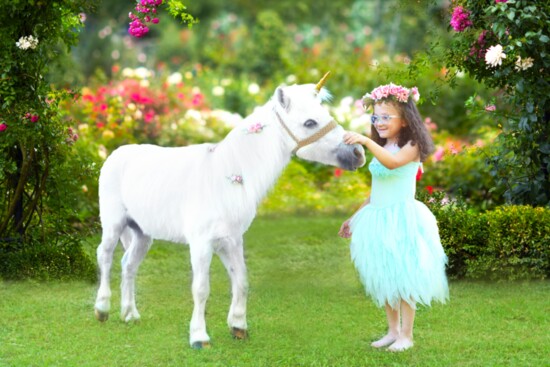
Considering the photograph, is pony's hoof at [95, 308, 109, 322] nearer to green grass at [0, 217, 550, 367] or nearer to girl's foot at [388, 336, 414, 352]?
green grass at [0, 217, 550, 367]

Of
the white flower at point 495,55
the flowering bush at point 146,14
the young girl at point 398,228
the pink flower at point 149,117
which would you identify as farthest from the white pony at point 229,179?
the pink flower at point 149,117

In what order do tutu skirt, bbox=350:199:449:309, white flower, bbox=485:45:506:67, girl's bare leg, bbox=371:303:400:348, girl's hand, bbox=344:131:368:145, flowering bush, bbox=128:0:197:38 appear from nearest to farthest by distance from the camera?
girl's hand, bbox=344:131:368:145 → tutu skirt, bbox=350:199:449:309 → girl's bare leg, bbox=371:303:400:348 → flowering bush, bbox=128:0:197:38 → white flower, bbox=485:45:506:67

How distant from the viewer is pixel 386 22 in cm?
2906

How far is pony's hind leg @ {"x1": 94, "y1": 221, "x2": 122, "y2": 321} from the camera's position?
20.2ft

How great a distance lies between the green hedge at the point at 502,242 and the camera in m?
7.20

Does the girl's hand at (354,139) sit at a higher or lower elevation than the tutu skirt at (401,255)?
higher

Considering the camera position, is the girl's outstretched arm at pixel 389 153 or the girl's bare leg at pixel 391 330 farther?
the girl's bare leg at pixel 391 330

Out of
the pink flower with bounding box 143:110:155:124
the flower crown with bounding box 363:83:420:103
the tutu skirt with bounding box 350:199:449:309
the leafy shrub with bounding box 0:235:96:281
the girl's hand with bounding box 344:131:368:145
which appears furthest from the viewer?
the pink flower with bounding box 143:110:155:124

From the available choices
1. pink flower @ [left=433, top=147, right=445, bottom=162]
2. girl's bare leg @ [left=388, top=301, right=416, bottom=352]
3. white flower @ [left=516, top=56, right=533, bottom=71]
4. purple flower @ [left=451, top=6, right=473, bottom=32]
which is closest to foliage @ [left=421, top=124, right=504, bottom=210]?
pink flower @ [left=433, top=147, right=445, bottom=162]

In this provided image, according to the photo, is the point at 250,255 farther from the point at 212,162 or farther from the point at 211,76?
the point at 211,76

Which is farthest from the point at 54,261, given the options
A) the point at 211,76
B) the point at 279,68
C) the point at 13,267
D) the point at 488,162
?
the point at 279,68

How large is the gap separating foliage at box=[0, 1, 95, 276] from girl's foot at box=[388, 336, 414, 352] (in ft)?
10.3

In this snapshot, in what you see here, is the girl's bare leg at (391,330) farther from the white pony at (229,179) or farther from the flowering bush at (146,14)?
the flowering bush at (146,14)

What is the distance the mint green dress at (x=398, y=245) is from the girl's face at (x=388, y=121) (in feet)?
0.63
